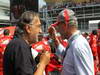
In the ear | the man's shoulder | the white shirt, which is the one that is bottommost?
the white shirt

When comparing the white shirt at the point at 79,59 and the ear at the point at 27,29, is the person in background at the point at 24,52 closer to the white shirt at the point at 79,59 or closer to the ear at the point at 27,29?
the ear at the point at 27,29

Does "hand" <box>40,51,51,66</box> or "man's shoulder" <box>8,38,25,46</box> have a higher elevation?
"man's shoulder" <box>8,38,25,46</box>

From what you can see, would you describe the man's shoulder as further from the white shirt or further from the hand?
the white shirt

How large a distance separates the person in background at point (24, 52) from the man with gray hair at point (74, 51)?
419 millimetres

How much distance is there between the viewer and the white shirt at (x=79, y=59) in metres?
3.49

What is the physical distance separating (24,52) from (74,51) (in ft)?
2.25

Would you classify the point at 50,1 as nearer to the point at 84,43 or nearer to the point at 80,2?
the point at 80,2

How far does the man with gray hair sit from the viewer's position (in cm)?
349

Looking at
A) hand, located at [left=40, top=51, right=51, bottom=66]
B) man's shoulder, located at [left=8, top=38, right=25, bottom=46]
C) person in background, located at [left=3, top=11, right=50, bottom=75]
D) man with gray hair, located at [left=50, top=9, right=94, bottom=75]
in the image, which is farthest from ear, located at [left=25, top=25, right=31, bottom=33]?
man with gray hair, located at [left=50, top=9, right=94, bottom=75]

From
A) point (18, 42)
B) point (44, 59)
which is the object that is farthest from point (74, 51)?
point (18, 42)

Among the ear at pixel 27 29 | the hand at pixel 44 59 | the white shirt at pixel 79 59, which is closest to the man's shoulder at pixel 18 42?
the ear at pixel 27 29

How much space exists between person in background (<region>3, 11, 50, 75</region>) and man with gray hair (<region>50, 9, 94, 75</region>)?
0.42 metres

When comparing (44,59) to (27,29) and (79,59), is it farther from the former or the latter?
(79,59)

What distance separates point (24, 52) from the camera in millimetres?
3029
